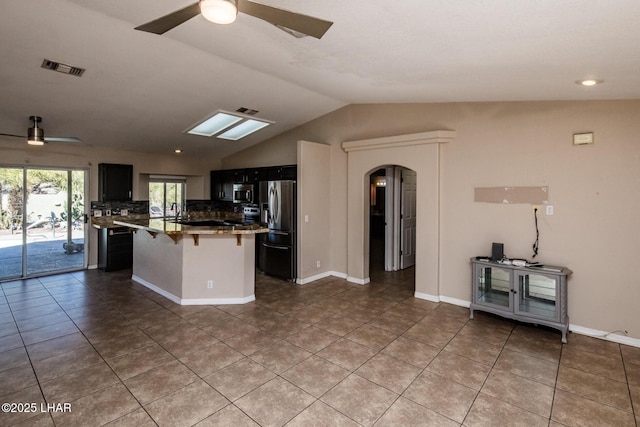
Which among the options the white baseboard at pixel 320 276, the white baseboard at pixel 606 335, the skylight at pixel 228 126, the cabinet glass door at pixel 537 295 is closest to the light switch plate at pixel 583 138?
the cabinet glass door at pixel 537 295

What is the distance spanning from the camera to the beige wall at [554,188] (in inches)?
132

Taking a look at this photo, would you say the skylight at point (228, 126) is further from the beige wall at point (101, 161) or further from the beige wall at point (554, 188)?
the beige wall at point (554, 188)

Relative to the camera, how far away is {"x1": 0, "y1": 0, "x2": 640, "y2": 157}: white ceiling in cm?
199

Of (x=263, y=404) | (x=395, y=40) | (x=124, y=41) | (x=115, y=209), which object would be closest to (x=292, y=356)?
(x=263, y=404)

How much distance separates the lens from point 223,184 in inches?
302

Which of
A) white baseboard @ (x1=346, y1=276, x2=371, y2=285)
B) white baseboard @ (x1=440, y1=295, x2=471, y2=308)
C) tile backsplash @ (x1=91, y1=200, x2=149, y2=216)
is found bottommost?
white baseboard @ (x1=440, y1=295, x2=471, y2=308)

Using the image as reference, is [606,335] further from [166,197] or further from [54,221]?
[54,221]

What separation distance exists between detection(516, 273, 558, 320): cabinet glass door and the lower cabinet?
6.49m

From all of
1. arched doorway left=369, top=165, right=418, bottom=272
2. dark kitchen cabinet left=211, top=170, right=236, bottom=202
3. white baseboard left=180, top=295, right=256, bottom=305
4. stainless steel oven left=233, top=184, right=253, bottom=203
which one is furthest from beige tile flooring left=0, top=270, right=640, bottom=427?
dark kitchen cabinet left=211, top=170, right=236, bottom=202

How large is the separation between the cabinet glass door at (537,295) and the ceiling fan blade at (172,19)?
3918 mm

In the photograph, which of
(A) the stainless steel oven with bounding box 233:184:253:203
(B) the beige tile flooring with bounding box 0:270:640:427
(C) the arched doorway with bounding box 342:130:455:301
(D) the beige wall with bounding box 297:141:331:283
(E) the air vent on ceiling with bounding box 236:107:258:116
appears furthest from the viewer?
(A) the stainless steel oven with bounding box 233:184:253:203

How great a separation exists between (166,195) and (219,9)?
6954 millimetres

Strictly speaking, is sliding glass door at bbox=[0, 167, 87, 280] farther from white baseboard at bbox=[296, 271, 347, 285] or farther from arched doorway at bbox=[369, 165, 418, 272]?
arched doorway at bbox=[369, 165, 418, 272]

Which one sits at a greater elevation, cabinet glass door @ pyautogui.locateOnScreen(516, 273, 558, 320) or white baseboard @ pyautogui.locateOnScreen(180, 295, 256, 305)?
cabinet glass door @ pyautogui.locateOnScreen(516, 273, 558, 320)
